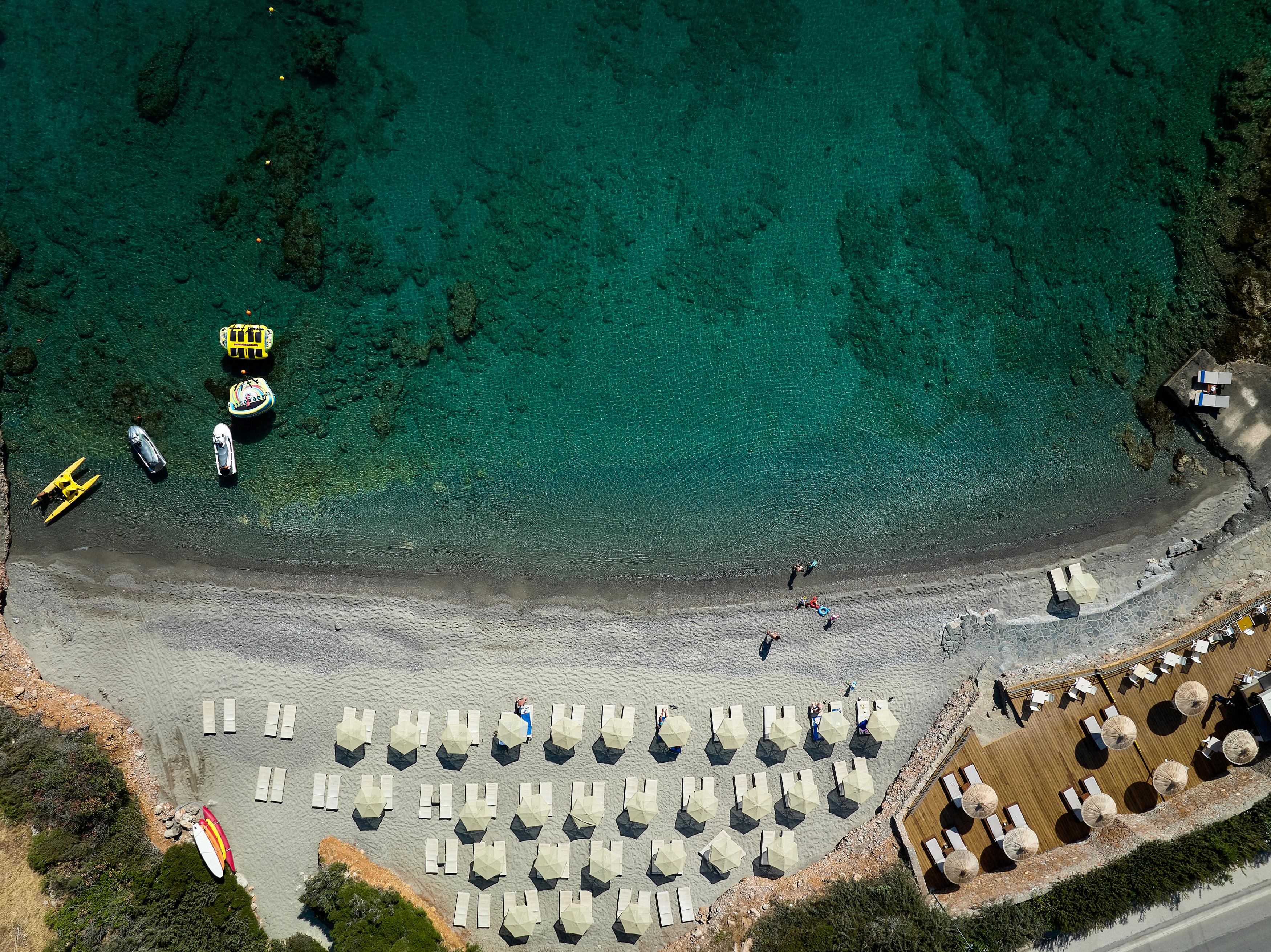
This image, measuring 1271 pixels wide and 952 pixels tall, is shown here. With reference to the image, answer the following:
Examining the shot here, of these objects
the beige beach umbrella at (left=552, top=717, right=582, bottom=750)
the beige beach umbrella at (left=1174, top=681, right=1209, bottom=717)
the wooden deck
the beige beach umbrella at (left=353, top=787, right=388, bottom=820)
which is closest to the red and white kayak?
the beige beach umbrella at (left=353, top=787, right=388, bottom=820)

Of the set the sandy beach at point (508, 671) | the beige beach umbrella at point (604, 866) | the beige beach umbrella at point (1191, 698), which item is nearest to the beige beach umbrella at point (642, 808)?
the sandy beach at point (508, 671)

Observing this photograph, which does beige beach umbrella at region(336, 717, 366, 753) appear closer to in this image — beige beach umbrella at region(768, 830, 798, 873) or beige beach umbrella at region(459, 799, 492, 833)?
beige beach umbrella at region(459, 799, 492, 833)

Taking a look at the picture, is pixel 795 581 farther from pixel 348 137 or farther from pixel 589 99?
pixel 348 137

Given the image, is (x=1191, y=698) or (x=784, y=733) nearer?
(x=1191, y=698)

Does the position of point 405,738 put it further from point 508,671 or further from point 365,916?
point 365,916

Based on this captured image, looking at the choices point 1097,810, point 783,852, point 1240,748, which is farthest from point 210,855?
point 1240,748

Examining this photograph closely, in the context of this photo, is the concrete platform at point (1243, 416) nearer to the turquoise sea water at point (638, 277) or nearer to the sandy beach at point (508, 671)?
the sandy beach at point (508, 671)
